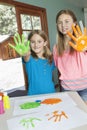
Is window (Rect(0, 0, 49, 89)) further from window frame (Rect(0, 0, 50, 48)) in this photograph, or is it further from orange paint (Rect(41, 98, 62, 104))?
orange paint (Rect(41, 98, 62, 104))

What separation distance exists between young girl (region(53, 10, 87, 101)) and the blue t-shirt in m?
0.10

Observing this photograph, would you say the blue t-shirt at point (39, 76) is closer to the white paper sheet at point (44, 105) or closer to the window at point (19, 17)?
the white paper sheet at point (44, 105)

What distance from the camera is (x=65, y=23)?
139 cm

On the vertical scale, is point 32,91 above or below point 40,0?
below

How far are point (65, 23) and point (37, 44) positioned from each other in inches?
10.1

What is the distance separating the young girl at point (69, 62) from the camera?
133 cm

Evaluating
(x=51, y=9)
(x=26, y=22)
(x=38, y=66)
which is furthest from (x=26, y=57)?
(x=51, y=9)

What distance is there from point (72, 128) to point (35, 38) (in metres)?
0.88

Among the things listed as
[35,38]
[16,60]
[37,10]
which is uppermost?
[37,10]

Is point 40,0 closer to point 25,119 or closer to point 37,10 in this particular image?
point 37,10

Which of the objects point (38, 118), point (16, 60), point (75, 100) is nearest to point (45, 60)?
point (75, 100)

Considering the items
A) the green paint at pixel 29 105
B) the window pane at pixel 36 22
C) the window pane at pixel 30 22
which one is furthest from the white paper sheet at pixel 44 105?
the window pane at pixel 36 22

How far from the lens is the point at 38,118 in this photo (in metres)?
0.88

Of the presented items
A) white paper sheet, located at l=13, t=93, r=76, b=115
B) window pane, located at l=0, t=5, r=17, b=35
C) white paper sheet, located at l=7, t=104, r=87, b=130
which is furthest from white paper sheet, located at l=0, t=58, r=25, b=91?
white paper sheet, located at l=7, t=104, r=87, b=130
